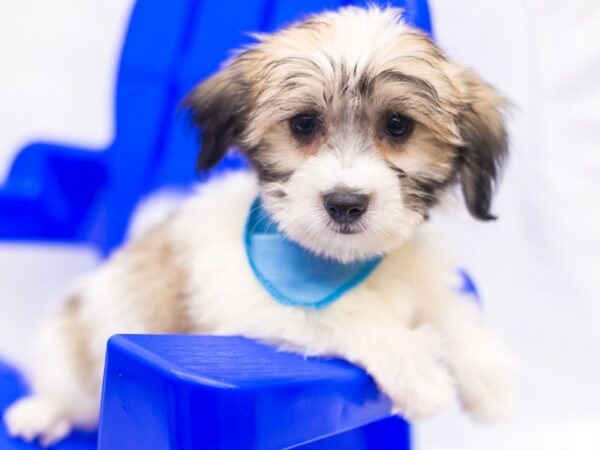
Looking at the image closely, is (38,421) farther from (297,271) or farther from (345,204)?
(345,204)

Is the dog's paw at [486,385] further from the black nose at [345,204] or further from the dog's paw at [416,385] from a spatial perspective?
the black nose at [345,204]

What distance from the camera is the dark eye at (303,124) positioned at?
1.68 metres

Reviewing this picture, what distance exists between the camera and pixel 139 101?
2.85 m

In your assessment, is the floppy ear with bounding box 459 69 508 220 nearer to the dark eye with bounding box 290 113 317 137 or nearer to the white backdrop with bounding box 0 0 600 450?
the dark eye with bounding box 290 113 317 137

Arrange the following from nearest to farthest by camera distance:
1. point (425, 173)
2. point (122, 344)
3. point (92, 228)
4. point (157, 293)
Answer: point (122, 344) → point (425, 173) → point (157, 293) → point (92, 228)

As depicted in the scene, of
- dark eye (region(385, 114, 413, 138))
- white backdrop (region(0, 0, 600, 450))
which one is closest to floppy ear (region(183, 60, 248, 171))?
dark eye (region(385, 114, 413, 138))

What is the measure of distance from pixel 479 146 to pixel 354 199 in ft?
1.23

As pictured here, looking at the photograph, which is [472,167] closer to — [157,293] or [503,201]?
[157,293]

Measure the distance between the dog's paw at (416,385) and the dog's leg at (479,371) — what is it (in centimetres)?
24

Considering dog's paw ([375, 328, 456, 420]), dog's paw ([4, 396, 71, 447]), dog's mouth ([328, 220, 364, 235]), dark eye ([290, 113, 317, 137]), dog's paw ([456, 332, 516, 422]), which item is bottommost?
dog's paw ([4, 396, 71, 447])

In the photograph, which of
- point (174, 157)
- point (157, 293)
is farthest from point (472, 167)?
point (174, 157)

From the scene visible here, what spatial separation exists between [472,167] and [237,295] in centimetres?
57

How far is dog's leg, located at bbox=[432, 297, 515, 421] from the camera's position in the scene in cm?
190

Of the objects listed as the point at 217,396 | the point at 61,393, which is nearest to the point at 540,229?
the point at 61,393
